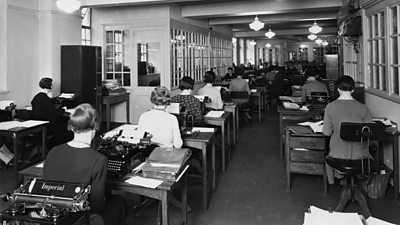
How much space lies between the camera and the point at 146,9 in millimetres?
7930

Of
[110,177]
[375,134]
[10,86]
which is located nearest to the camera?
[110,177]

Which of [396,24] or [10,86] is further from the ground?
[396,24]

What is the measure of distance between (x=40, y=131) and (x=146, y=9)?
4343 millimetres

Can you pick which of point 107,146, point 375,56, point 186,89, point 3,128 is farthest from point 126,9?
point 107,146

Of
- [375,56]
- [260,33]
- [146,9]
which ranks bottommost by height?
[375,56]

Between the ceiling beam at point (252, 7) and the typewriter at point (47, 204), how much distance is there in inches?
285

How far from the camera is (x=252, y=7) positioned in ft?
27.0

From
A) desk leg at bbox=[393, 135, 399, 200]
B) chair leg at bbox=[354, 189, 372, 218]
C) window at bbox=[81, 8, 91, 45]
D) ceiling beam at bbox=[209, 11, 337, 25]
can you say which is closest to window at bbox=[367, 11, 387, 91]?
desk leg at bbox=[393, 135, 399, 200]

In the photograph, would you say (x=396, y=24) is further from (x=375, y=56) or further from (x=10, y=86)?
(x=10, y=86)

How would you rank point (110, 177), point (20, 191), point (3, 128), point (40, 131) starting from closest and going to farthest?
point (20, 191), point (110, 177), point (3, 128), point (40, 131)

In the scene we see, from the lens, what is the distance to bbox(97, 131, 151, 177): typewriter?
7.75 ft

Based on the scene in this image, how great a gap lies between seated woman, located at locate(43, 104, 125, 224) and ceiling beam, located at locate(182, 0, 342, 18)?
6.73 metres

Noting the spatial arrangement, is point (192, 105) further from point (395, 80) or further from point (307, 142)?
point (395, 80)

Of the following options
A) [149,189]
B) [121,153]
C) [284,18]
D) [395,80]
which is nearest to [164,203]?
[149,189]
